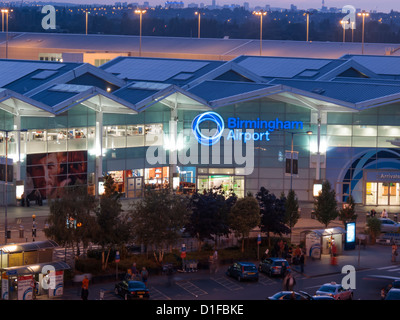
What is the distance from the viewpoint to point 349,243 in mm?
44750

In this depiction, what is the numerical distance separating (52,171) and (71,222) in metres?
19.6

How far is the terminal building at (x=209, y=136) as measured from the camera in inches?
2216

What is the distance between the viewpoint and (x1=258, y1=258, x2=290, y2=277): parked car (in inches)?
1491

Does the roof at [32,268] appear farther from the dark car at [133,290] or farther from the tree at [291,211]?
the tree at [291,211]

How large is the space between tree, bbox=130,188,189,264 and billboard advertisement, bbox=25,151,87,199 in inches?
677

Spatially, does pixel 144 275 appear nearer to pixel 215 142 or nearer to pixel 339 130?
pixel 215 142

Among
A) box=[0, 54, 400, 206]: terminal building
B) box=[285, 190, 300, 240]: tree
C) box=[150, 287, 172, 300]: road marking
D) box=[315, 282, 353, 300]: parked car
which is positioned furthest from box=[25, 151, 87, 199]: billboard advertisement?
box=[315, 282, 353, 300]: parked car

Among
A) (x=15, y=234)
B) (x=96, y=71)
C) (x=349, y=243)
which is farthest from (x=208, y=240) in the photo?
(x=96, y=71)

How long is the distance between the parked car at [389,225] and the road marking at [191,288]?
1772 cm

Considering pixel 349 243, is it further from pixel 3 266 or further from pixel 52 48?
pixel 52 48

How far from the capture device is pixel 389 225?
50312 mm

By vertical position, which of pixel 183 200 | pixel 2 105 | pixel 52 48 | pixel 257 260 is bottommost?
pixel 257 260

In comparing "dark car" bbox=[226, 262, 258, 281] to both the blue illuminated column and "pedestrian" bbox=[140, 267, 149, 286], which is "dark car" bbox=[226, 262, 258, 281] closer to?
"pedestrian" bbox=[140, 267, 149, 286]

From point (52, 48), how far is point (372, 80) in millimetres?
51642
